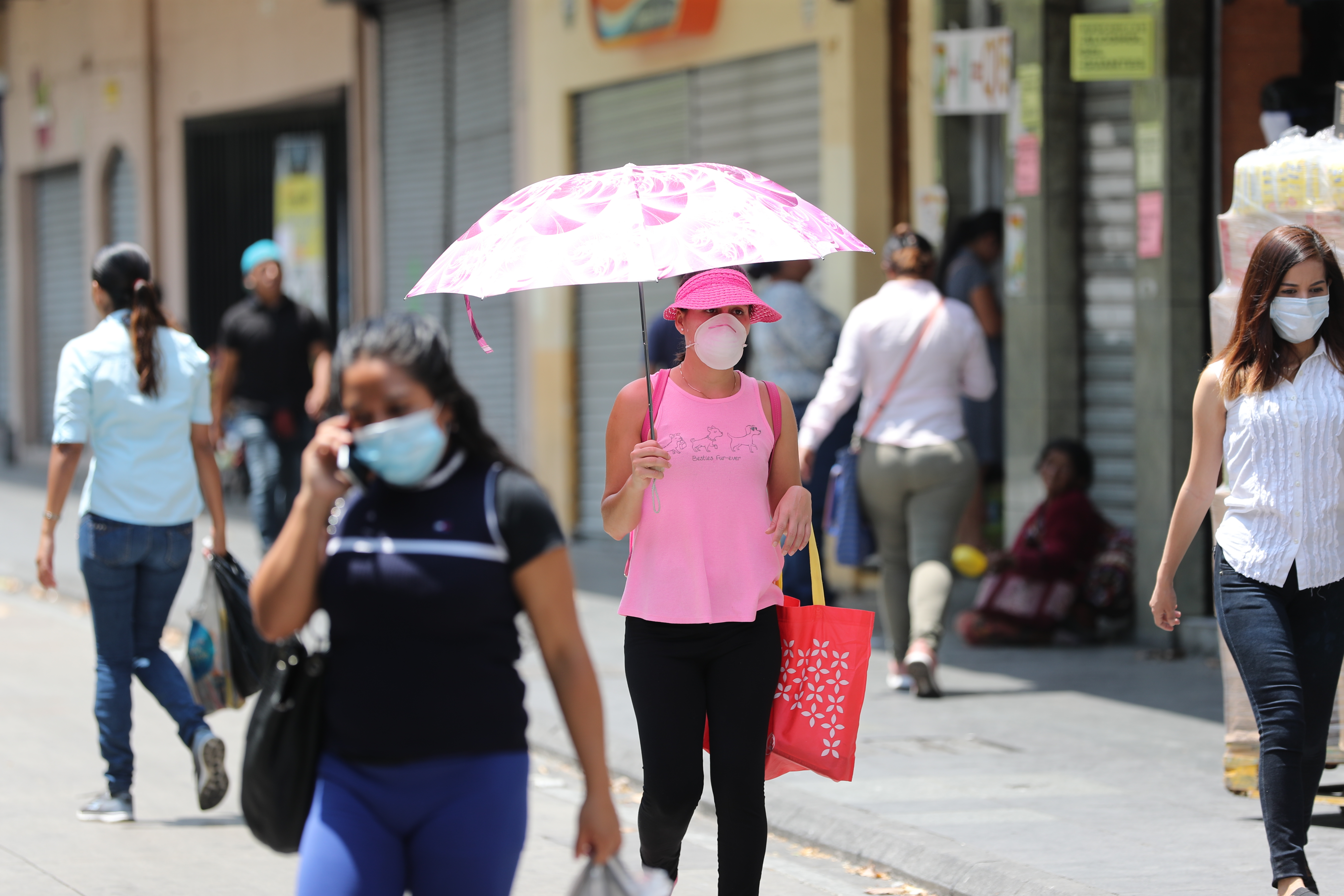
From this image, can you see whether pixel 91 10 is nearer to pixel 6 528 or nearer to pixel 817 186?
pixel 6 528

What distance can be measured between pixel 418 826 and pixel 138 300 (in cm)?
359

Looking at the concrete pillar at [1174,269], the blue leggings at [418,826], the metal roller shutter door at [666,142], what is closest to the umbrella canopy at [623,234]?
the blue leggings at [418,826]

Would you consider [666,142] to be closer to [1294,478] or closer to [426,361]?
[1294,478]

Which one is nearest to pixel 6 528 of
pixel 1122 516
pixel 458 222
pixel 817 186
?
pixel 458 222

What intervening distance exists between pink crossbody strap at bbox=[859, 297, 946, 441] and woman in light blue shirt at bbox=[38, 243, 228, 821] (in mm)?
3056

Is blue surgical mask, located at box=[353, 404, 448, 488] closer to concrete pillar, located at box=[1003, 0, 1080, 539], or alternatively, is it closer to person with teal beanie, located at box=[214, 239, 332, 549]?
concrete pillar, located at box=[1003, 0, 1080, 539]

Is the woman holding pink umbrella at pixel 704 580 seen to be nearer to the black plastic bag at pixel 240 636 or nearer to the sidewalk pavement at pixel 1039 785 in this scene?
the sidewalk pavement at pixel 1039 785

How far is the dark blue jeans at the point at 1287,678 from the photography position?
15.5ft

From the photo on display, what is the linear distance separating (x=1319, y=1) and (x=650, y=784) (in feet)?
18.1

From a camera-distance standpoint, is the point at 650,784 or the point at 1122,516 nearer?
the point at 650,784

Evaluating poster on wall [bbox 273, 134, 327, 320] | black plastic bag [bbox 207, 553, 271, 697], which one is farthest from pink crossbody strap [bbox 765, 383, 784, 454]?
poster on wall [bbox 273, 134, 327, 320]

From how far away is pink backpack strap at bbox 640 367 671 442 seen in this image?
4566mm

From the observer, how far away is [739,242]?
4.52 meters

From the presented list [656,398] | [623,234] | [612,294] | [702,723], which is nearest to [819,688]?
[702,723]
